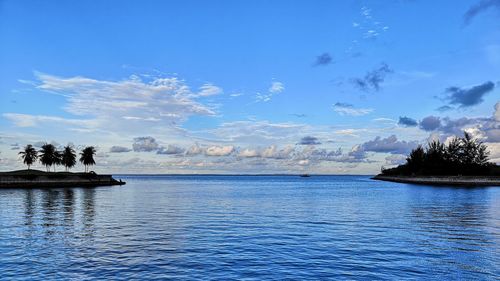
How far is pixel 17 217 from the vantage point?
49.5 m

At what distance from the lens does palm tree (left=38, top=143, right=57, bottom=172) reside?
18088 centimetres

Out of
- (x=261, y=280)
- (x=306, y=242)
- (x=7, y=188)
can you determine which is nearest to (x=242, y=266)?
(x=261, y=280)

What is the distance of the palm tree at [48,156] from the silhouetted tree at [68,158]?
6.16 metres

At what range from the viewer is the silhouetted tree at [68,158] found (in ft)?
627

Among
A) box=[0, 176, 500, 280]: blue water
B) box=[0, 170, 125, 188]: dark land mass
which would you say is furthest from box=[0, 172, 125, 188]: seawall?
box=[0, 176, 500, 280]: blue water

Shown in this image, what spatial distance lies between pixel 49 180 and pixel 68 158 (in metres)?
38.3

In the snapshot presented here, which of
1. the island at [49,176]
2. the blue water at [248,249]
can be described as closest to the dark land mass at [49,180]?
the island at [49,176]

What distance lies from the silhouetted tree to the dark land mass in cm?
1457

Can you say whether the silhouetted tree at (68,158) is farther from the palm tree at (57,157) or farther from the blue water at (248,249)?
the blue water at (248,249)

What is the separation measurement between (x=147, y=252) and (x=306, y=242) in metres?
12.1

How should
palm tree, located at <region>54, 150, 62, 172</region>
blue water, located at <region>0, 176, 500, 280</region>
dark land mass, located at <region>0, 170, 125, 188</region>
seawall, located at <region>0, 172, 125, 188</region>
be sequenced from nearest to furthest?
blue water, located at <region>0, 176, 500, 280</region>
seawall, located at <region>0, 172, 125, 188</region>
dark land mass, located at <region>0, 170, 125, 188</region>
palm tree, located at <region>54, 150, 62, 172</region>

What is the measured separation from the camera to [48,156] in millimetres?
181375

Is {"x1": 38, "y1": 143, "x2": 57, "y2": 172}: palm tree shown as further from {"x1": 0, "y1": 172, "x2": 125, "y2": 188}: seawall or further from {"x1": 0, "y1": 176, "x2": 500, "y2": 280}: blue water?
{"x1": 0, "y1": 176, "x2": 500, "y2": 280}: blue water

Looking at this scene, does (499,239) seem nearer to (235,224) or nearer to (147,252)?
(235,224)
